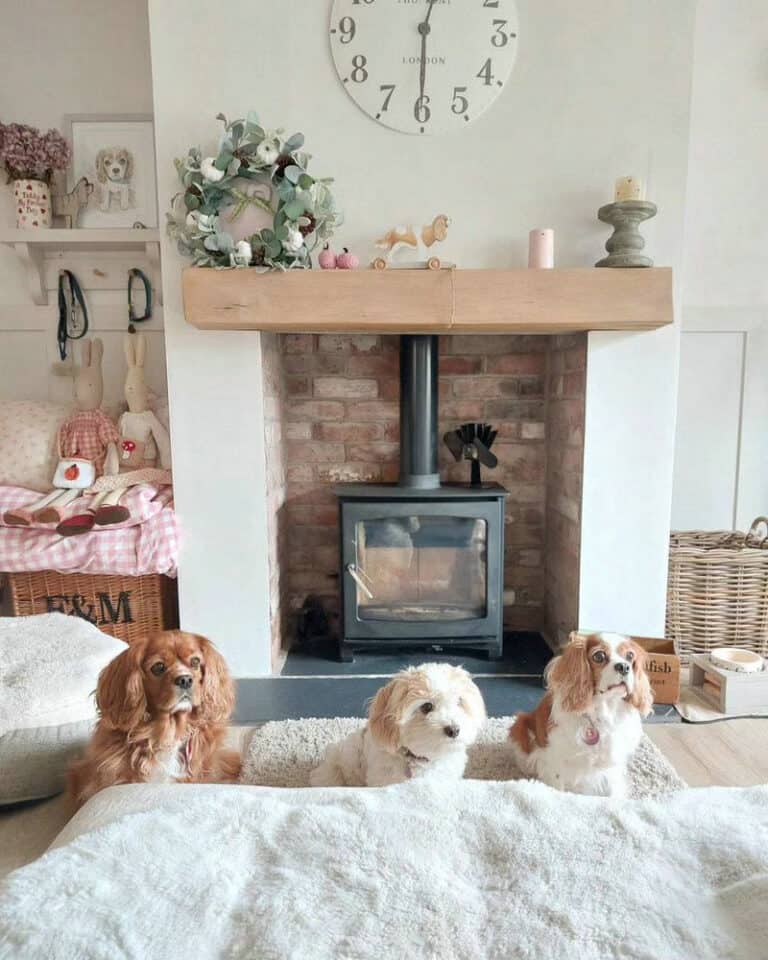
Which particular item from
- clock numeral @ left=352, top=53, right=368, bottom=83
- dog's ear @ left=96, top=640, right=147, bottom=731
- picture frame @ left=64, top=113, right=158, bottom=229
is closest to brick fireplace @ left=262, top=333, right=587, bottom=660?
picture frame @ left=64, top=113, right=158, bottom=229

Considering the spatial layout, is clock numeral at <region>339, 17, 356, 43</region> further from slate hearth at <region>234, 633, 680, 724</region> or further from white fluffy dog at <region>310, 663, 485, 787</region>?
slate hearth at <region>234, 633, 680, 724</region>

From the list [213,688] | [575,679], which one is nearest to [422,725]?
[575,679]

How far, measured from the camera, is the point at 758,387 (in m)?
2.65

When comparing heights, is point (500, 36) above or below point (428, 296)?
above

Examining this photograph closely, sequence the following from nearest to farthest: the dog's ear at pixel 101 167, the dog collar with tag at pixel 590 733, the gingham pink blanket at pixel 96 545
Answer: the dog collar with tag at pixel 590 733
the gingham pink blanket at pixel 96 545
the dog's ear at pixel 101 167

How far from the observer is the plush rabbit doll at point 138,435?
2.32m

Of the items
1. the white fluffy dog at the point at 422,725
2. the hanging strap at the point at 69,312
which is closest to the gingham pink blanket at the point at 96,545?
the hanging strap at the point at 69,312

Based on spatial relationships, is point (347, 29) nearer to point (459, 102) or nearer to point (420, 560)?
point (459, 102)

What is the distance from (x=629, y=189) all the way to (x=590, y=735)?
1.53 meters

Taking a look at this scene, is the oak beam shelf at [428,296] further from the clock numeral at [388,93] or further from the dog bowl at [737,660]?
the dog bowl at [737,660]

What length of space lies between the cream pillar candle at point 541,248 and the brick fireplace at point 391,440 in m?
0.51

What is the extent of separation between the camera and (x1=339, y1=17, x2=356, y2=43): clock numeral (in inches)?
77.9

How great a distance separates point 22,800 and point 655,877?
4.53ft

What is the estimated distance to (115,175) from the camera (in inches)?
96.9
